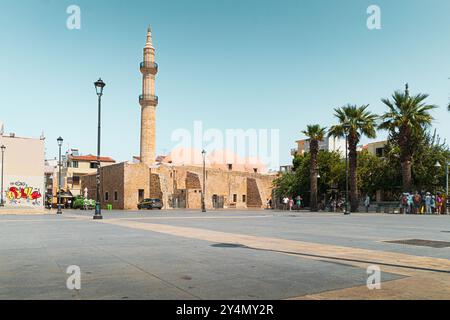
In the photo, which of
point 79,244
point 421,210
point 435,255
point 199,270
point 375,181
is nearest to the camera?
Answer: point 199,270

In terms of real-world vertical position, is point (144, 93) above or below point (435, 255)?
above

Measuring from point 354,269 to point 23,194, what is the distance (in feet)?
169

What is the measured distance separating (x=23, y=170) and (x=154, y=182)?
16716 millimetres

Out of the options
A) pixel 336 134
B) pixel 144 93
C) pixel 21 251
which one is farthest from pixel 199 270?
pixel 144 93

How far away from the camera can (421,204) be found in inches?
1465

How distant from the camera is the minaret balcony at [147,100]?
6041cm

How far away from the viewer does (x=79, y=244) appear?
1071 centimetres

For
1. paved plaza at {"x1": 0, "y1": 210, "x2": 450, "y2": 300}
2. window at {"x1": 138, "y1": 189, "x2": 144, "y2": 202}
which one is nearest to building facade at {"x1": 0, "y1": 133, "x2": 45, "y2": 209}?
window at {"x1": 138, "y1": 189, "x2": 144, "y2": 202}

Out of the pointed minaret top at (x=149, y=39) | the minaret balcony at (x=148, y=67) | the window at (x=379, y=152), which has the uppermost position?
the pointed minaret top at (x=149, y=39)

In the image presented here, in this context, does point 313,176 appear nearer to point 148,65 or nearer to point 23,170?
point 148,65

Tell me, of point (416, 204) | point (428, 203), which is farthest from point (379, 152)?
point (428, 203)

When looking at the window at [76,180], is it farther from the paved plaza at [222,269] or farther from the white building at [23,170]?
the paved plaza at [222,269]

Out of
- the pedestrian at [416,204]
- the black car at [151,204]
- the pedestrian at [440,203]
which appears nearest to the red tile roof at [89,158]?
the black car at [151,204]

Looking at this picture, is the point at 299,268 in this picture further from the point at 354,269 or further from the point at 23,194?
the point at 23,194
